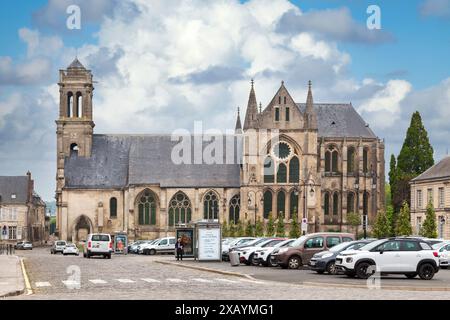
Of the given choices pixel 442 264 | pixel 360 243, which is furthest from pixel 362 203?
pixel 360 243

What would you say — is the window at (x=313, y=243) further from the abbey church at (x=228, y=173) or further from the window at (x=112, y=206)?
the window at (x=112, y=206)

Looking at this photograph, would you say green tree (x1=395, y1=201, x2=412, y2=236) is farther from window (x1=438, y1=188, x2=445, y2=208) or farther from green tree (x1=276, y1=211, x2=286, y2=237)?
green tree (x1=276, y1=211, x2=286, y2=237)

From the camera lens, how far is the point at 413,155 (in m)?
114

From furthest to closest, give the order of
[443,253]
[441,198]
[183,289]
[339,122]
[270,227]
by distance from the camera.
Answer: [339,122]
[270,227]
[441,198]
[443,253]
[183,289]

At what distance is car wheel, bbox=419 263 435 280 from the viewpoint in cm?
3744

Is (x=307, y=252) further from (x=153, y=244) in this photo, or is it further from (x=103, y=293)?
(x=153, y=244)

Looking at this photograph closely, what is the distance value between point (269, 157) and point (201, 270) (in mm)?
64786

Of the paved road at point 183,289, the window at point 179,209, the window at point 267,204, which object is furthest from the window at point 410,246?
the window at point 179,209

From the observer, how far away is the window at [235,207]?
377 ft

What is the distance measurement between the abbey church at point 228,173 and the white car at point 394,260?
2788 inches

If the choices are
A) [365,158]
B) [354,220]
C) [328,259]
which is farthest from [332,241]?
[365,158]

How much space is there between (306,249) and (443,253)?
781cm

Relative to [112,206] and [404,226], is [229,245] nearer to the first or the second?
[404,226]

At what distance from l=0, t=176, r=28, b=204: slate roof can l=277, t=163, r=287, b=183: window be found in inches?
1626
